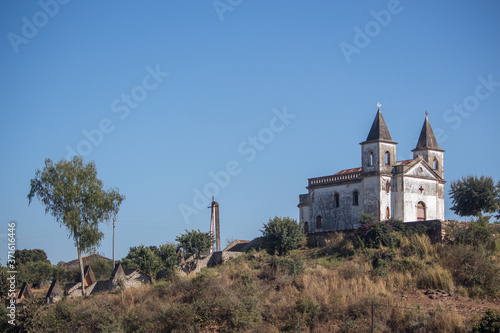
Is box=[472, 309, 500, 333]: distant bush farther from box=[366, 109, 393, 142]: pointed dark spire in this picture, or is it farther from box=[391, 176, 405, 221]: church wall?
box=[366, 109, 393, 142]: pointed dark spire

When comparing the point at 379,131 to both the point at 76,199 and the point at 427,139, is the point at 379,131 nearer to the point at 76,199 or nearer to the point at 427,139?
the point at 427,139

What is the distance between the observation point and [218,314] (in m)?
31.5

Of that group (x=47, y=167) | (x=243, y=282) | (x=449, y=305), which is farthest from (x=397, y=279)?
(x=47, y=167)

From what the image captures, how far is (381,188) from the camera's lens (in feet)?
143

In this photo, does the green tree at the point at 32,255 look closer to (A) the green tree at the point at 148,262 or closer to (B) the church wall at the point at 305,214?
(B) the church wall at the point at 305,214

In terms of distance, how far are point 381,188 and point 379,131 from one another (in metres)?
4.27

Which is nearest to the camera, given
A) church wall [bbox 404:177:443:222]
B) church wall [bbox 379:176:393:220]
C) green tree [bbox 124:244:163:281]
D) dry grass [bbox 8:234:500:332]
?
dry grass [bbox 8:234:500:332]

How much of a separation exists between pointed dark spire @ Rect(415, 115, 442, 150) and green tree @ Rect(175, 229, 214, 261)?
59.4 feet

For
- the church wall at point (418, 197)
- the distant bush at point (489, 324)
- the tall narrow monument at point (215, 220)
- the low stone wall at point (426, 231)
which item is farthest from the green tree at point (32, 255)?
the distant bush at point (489, 324)

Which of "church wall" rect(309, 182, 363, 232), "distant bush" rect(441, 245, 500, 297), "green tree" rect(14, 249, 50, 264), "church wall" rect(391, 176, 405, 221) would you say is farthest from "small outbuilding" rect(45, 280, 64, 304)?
"green tree" rect(14, 249, 50, 264)

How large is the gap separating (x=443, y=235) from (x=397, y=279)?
5.53 meters

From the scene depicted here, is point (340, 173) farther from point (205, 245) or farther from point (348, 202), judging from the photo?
point (205, 245)

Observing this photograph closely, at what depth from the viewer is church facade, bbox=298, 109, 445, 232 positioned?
1726 inches

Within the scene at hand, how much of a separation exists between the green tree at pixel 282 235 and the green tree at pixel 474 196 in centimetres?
1285
